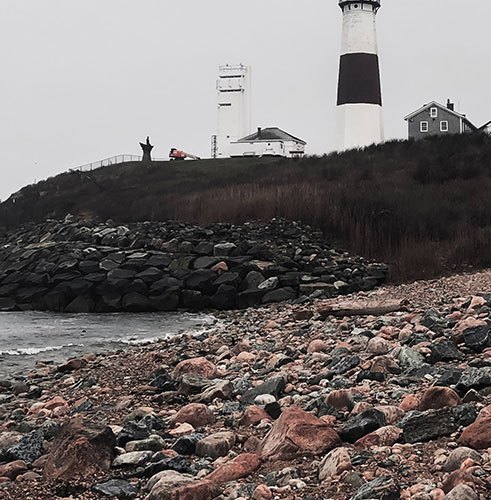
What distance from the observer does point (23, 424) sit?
466cm

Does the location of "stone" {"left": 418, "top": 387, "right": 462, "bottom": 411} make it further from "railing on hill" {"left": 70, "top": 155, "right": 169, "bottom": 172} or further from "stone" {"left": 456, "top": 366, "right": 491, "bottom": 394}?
"railing on hill" {"left": 70, "top": 155, "right": 169, "bottom": 172}

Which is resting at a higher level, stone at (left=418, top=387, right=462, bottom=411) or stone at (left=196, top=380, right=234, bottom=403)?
stone at (left=418, top=387, right=462, bottom=411)

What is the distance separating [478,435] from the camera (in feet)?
9.38

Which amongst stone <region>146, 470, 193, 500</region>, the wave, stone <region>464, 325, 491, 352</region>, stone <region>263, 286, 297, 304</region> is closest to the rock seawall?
stone <region>263, 286, 297, 304</region>

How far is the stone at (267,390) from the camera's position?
4.55 m

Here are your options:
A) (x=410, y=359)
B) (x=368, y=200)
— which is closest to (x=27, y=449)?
(x=410, y=359)

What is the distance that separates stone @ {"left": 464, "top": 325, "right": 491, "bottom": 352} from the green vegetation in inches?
343

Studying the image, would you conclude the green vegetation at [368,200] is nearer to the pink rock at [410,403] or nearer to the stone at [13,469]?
the pink rock at [410,403]

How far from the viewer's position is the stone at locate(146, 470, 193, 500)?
2.86 m

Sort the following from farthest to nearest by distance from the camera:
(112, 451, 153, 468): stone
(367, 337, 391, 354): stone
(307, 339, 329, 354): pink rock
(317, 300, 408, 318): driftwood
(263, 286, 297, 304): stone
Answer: (263, 286, 297, 304): stone < (317, 300, 408, 318): driftwood < (307, 339, 329, 354): pink rock < (367, 337, 391, 354): stone < (112, 451, 153, 468): stone

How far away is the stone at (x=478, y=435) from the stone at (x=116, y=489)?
1.51 m

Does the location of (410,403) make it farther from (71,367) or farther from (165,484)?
(71,367)

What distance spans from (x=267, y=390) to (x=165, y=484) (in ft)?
5.72

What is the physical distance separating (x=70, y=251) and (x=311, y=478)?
1743cm
